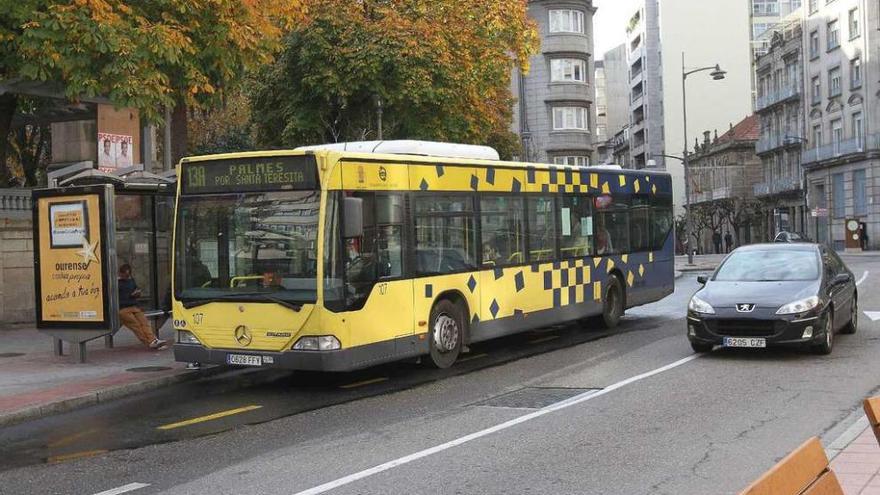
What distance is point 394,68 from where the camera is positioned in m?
24.4

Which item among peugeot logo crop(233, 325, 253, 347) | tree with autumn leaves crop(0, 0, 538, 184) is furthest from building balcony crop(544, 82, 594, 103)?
peugeot logo crop(233, 325, 253, 347)

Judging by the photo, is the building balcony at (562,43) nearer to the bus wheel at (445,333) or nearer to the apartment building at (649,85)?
the apartment building at (649,85)

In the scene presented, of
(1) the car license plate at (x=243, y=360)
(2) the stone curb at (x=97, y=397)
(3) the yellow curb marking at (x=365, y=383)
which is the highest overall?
(1) the car license plate at (x=243, y=360)

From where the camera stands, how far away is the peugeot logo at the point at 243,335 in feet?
36.2

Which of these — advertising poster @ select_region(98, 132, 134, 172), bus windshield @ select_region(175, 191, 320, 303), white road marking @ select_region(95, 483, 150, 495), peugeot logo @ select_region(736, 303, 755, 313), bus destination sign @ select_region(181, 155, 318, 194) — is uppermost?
advertising poster @ select_region(98, 132, 134, 172)

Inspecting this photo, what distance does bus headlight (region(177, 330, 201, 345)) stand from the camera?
37.5 feet

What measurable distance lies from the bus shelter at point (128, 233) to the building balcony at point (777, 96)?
209 ft

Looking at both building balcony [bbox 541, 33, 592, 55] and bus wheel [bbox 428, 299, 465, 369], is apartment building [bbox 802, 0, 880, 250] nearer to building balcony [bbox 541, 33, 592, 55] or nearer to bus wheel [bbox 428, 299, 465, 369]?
building balcony [bbox 541, 33, 592, 55]

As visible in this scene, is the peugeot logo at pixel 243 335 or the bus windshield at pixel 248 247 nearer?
the bus windshield at pixel 248 247

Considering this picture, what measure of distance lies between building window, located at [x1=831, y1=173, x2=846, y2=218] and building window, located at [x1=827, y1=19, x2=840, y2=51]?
8835 mm

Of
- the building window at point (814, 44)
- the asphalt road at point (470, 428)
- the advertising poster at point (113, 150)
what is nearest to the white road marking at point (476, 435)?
the asphalt road at point (470, 428)

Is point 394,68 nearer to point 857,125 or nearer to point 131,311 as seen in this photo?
point 131,311

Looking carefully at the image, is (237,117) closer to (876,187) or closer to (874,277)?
(874,277)

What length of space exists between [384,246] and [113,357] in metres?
5.39
